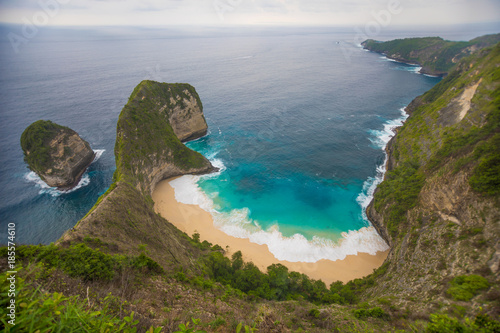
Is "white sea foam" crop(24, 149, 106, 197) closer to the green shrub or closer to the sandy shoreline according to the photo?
the sandy shoreline

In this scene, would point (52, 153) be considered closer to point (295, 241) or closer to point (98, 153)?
point (98, 153)

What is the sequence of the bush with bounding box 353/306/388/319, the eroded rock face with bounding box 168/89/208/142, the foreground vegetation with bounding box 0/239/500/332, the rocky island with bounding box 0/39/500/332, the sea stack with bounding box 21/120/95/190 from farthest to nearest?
the eroded rock face with bounding box 168/89/208/142 → the sea stack with bounding box 21/120/95/190 → the bush with bounding box 353/306/388/319 → the rocky island with bounding box 0/39/500/332 → the foreground vegetation with bounding box 0/239/500/332

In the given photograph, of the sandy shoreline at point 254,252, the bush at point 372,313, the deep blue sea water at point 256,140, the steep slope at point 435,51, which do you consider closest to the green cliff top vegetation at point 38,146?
the deep blue sea water at point 256,140

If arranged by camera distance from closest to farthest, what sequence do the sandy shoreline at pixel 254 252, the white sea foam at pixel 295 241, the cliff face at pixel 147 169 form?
the cliff face at pixel 147 169 < the sandy shoreline at pixel 254 252 < the white sea foam at pixel 295 241

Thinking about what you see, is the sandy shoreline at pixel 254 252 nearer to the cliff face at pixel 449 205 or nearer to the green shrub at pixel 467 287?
the cliff face at pixel 449 205

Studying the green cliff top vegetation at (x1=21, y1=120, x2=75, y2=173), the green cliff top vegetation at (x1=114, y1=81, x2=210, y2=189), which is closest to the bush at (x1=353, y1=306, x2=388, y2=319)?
the green cliff top vegetation at (x1=114, y1=81, x2=210, y2=189)

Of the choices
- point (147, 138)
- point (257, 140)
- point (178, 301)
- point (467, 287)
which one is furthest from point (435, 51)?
point (178, 301)
